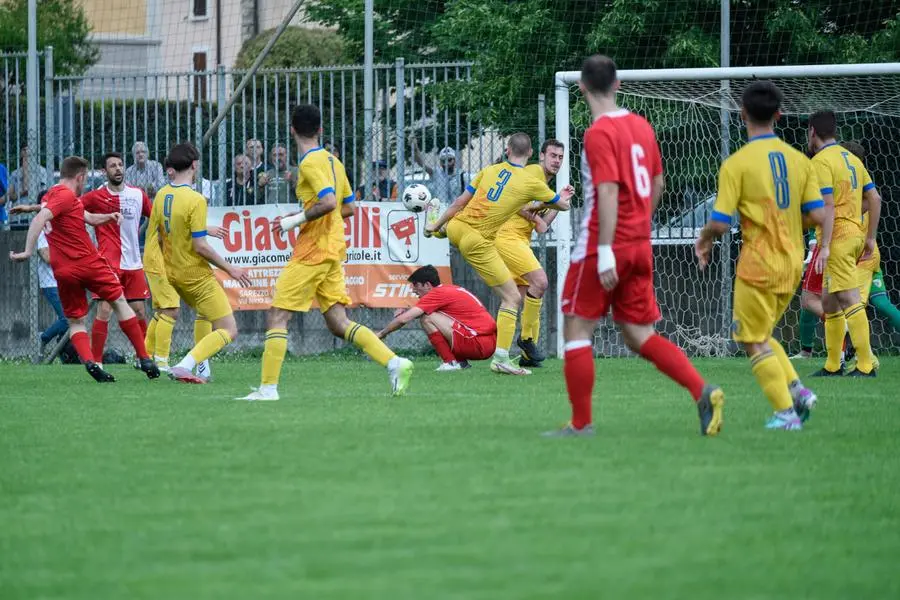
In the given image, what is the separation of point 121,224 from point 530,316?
416 centimetres

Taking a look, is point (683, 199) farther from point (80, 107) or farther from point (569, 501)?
point (569, 501)

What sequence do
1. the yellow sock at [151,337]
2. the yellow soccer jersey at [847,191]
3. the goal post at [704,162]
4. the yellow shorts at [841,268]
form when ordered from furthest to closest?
the goal post at [704,162] → the yellow sock at [151,337] → the yellow shorts at [841,268] → the yellow soccer jersey at [847,191]

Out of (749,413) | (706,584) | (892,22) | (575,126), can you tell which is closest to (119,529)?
(706,584)

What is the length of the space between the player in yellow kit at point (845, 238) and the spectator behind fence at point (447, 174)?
528 cm

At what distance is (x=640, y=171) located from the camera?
25.3ft

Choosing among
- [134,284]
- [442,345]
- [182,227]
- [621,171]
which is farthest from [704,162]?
[621,171]

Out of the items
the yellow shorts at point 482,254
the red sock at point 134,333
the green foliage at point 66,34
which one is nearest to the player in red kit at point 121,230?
the red sock at point 134,333

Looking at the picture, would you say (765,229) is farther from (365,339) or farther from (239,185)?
(239,185)

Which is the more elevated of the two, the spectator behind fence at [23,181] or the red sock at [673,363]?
the spectator behind fence at [23,181]

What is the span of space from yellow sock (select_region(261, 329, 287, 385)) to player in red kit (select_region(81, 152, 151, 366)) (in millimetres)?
4922

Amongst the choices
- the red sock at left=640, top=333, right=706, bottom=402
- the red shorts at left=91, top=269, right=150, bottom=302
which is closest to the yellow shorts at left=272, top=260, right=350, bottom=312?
the red sock at left=640, top=333, right=706, bottom=402

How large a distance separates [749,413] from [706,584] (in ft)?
16.9

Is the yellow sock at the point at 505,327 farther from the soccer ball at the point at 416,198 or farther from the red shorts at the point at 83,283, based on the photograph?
the red shorts at the point at 83,283

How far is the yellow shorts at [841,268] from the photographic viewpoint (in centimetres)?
1259
